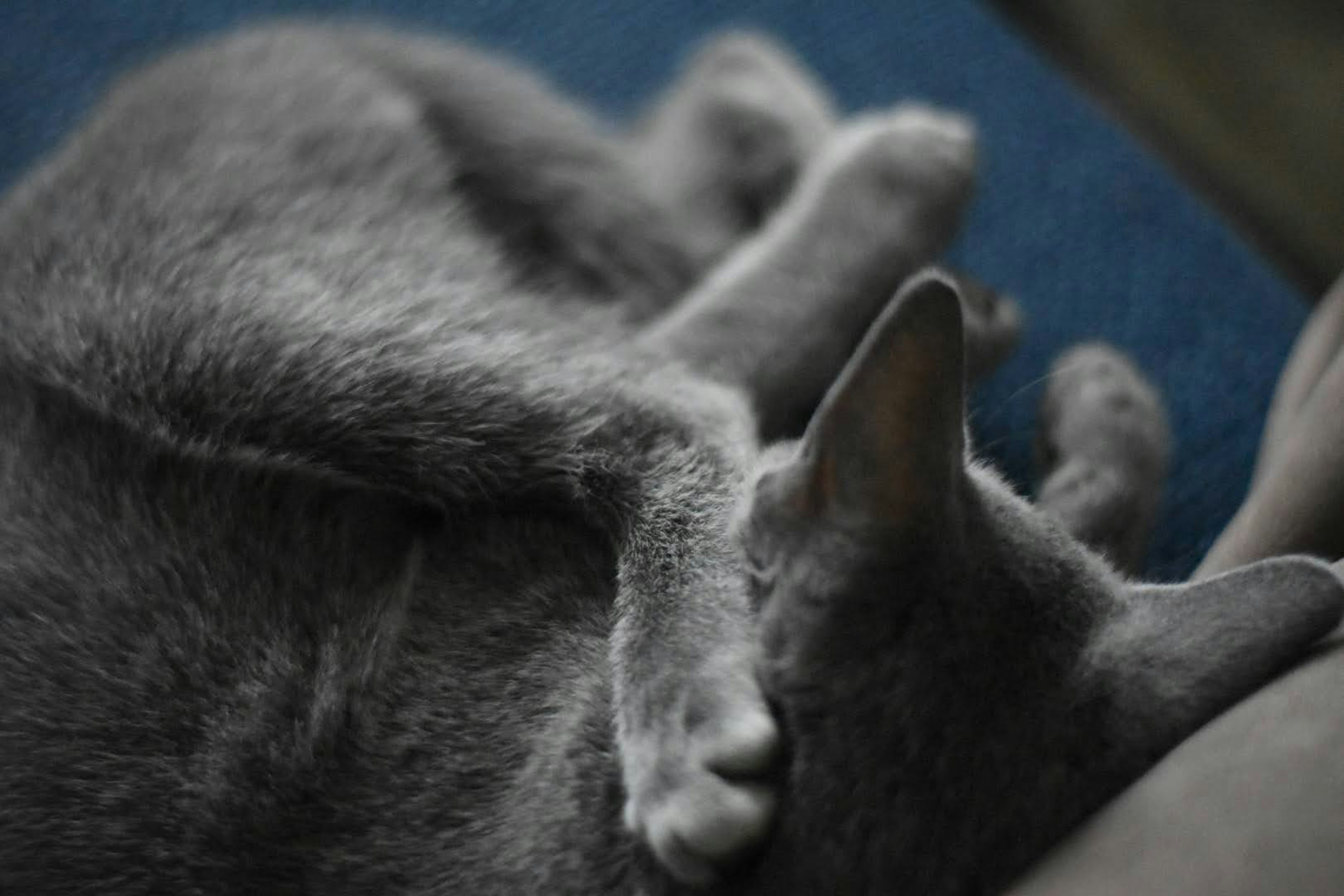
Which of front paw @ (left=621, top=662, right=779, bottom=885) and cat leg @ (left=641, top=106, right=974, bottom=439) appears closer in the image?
front paw @ (left=621, top=662, right=779, bottom=885)

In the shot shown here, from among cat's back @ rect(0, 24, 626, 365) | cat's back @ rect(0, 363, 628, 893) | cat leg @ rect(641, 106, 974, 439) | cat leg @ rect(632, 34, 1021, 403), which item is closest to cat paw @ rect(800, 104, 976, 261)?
cat leg @ rect(641, 106, 974, 439)

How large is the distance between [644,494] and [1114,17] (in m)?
0.98

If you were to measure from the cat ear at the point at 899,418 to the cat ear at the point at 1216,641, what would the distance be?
0.54 ft

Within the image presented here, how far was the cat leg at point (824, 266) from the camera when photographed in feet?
4.15

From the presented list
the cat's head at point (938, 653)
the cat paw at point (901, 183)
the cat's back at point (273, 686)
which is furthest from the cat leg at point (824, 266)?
the cat's head at point (938, 653)

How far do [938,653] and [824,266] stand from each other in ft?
2.16

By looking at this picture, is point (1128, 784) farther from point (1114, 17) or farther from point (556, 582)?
point (1114, 17)

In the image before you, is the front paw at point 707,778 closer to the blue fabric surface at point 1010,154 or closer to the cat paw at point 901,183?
the blue fabric surface at point 1010,154

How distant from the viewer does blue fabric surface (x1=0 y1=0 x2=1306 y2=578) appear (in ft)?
4.63

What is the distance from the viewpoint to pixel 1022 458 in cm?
135

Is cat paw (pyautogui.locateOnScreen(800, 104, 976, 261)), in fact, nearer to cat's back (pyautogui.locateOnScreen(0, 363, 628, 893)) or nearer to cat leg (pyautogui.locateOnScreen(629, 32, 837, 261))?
cat leg (pyautogui.locateOnScreen(629, 32, 837, 261))

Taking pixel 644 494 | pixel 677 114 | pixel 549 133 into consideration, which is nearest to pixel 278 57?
pixel 549 133

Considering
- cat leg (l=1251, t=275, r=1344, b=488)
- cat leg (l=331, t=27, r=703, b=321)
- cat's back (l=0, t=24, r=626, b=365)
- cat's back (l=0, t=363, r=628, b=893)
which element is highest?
cat leg (l=1251, t=275, r=1344, b=488)

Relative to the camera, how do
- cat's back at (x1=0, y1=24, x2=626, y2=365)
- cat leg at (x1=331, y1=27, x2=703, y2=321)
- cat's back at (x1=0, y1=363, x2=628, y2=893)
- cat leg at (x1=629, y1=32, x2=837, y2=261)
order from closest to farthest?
cat's back at (x1=0, y1=363, x2=628, y2=893), cat's back at (x1=0, y1=24, x2=626, y2=365), cat leg at (x1=331, y1=27, x2=703, y2=321), cat leg at (x1=629, y1=32, x2=837, y2=261)
